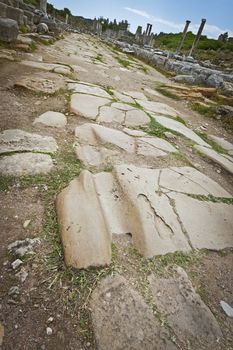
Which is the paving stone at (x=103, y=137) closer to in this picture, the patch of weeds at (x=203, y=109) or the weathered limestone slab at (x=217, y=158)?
the weathered limestone slab at (x=217, y=158)

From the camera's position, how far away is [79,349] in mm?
778

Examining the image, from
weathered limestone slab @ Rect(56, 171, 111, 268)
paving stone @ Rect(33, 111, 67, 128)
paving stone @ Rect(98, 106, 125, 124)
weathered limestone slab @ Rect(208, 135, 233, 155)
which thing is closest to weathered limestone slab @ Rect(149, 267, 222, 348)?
weathered limestone slab @ Rect(56, 171, 111, 268)

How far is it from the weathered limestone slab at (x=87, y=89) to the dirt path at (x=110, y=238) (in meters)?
0.95

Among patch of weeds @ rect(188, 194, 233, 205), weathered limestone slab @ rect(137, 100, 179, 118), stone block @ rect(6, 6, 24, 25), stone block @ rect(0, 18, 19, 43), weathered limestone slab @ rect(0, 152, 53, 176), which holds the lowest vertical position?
weathered limestone slab @ rect(0, 152, 53, 176)

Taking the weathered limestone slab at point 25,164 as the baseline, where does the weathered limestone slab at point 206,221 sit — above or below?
above

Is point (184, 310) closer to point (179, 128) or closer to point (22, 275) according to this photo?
point (22, 275)

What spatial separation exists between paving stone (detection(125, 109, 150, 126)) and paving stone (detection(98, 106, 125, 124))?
75 millimetres

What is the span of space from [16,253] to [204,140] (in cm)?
256

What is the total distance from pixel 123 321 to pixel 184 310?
0.94 feet

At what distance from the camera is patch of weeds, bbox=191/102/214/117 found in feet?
12.8

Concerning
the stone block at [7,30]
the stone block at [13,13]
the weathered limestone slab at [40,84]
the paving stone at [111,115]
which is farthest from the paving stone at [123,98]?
the stone block at [13,13]

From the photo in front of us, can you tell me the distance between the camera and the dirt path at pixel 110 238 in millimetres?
848

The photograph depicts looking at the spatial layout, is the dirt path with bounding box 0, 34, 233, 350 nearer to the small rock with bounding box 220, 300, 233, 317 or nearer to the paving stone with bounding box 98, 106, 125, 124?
the small rock with bounding box 220, 300, 233, 317

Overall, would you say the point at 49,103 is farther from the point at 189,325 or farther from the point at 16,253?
the point at 189,325
